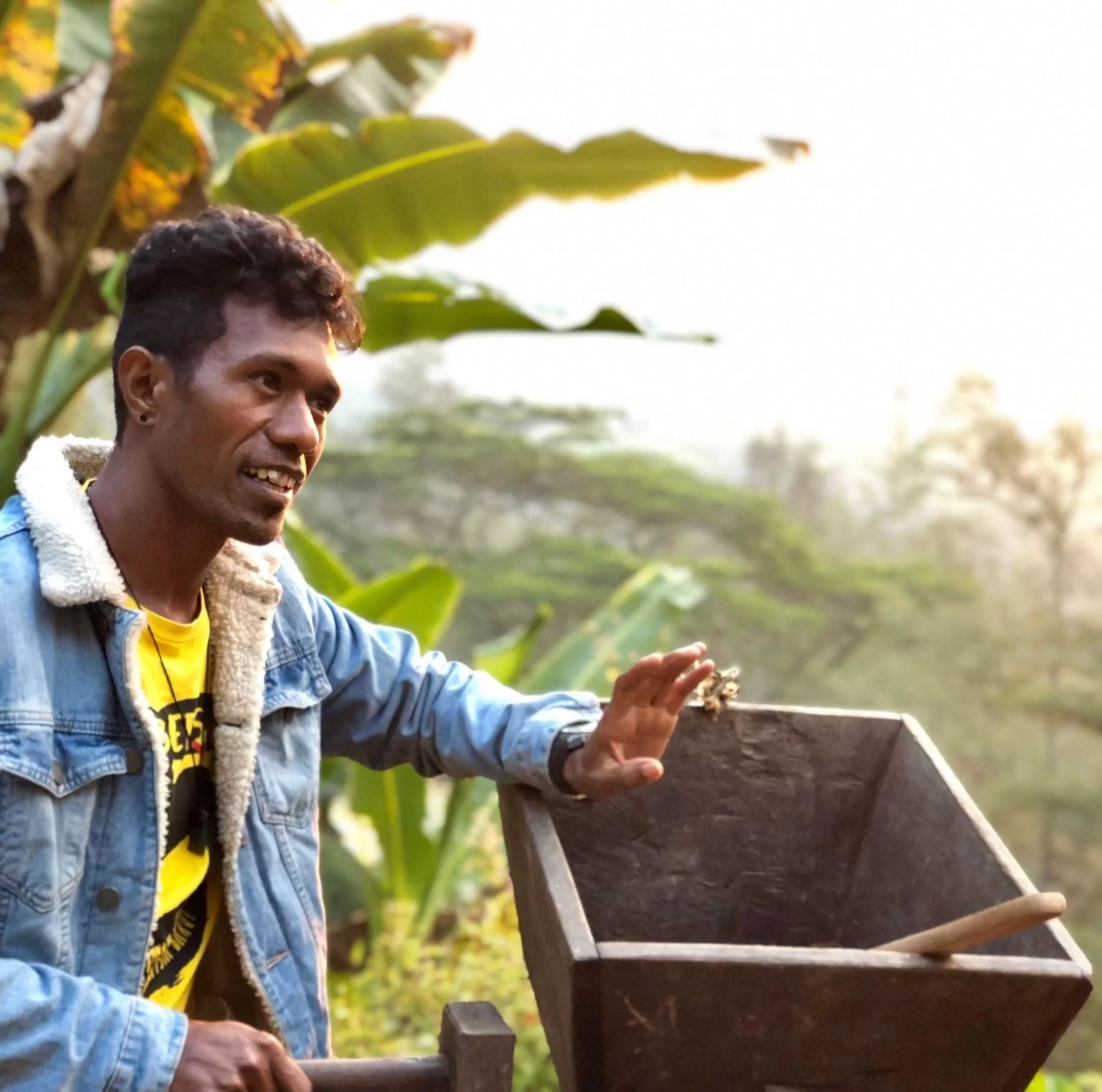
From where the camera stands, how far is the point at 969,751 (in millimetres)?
8195

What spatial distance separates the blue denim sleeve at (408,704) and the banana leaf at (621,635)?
2774 mm

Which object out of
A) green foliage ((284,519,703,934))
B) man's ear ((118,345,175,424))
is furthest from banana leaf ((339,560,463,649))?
man's ear ((118,345,175,424))

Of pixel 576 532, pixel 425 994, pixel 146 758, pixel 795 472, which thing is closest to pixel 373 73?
pixel 425 994

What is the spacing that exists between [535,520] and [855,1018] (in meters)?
7.69

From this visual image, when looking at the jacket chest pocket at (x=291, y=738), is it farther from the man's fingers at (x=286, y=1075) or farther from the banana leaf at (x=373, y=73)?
the banana leaf at (x=373, y=73)

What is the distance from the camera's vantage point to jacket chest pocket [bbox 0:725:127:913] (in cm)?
120

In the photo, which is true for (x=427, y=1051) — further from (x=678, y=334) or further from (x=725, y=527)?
(x=725, y=527)

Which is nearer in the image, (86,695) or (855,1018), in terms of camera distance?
(855,1018)

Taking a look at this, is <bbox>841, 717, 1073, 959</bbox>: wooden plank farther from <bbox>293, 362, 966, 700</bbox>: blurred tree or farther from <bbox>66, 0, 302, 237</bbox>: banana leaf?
<bbox>293, 362, 966, 700</bbox>: blurred tree

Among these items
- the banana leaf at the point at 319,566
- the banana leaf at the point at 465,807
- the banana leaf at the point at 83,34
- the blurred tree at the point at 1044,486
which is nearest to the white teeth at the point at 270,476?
the banana leaf at the point at 319,566

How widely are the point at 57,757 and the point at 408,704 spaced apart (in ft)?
1.55

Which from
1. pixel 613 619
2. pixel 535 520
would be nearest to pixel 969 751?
pixel 535 520

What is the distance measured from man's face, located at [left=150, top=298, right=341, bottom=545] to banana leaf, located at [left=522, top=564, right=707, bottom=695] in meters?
3.12

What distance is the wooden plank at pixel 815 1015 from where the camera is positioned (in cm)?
113
